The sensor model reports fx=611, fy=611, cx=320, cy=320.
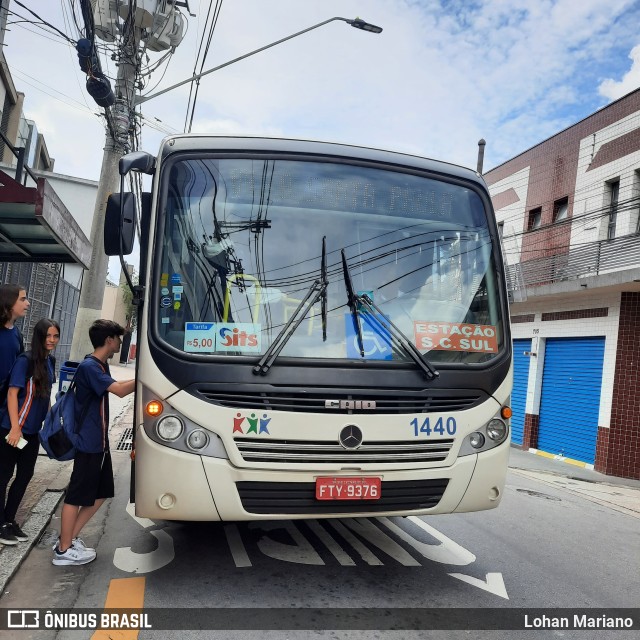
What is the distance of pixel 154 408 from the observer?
12.0ft

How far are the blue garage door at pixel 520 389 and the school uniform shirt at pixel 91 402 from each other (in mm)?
14156

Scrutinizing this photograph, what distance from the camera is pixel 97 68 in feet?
29.7

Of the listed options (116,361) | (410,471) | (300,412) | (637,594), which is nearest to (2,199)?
(300,412)

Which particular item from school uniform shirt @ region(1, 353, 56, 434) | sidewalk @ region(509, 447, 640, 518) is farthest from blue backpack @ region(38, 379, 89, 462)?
sidewalk @ region(509, 447, 640, 518)

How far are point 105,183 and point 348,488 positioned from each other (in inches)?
282

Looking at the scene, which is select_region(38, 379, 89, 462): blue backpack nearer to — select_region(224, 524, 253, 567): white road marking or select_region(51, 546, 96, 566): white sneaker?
select_region(51, 546, 96, 566): white sneaker

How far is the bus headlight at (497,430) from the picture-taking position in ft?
13.4

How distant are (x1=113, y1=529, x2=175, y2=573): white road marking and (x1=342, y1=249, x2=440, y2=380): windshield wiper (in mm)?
2127

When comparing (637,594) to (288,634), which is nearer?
(288,634)

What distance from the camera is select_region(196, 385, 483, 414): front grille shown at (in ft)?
11.8

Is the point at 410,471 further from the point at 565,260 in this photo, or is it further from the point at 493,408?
the point at 565,260

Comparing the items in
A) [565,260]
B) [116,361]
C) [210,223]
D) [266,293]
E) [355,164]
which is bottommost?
[116,361]

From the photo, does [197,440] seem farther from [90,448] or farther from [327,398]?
[90,448]

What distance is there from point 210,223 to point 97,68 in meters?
6.45
